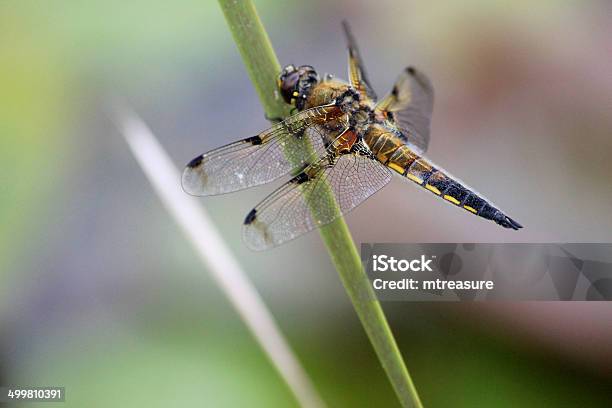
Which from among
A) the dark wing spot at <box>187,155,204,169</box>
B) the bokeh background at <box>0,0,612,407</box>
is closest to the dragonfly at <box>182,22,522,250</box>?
the dark wing spot at <box>187,155,204,169</box>

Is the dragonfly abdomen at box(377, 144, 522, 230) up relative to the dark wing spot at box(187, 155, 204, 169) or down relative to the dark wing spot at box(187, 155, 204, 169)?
down

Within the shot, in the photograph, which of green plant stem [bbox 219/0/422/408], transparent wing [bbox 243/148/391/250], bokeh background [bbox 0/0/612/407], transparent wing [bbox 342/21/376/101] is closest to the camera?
green plant stem [bbox 219/0/422/408]

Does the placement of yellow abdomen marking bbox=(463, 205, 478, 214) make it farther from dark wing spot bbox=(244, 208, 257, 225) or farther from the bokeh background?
dark wing spot bbox=(244, 208, 257, 225)

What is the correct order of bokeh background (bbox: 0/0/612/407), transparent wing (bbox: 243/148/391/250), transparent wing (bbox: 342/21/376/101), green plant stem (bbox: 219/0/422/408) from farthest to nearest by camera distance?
bokeh background (bbox: 0/0/612/407)
transparent wing (bbox: 342/21/376/101)
transparent wing (bbox: 243/148/391/250)
green plant stem (bbox: 219/0/422/408)

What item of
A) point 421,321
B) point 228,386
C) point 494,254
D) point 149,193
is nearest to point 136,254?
point 149,193

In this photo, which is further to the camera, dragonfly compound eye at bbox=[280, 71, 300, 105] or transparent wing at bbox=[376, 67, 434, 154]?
transparent wing at bbox=[376, 67, 434, 154]

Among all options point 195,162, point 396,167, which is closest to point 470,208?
point 396,167

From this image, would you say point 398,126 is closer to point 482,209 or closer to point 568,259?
point 482,209
